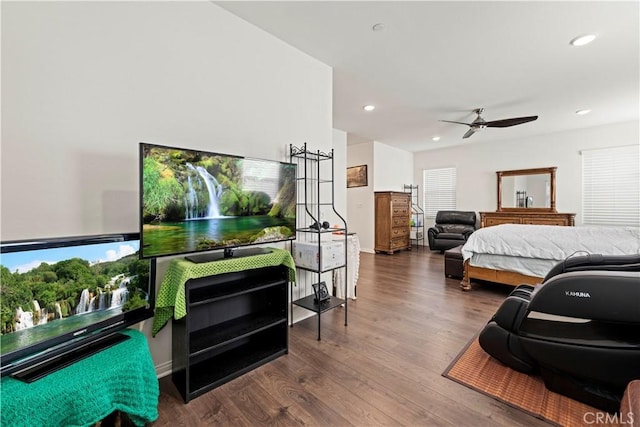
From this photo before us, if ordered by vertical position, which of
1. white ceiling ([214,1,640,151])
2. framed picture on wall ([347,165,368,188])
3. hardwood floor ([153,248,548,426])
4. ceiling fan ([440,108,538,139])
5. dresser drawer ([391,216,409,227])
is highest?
white ceiling ([214,1,640,151])

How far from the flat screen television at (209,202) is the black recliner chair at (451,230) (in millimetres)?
5125

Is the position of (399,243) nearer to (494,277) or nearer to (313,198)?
(494,277)

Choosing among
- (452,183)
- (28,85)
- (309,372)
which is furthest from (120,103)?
(452,183)

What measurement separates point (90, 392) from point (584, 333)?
265cm

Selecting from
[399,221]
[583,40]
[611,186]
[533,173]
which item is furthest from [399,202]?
[583,40]

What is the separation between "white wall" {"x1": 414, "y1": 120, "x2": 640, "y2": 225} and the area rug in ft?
18.1

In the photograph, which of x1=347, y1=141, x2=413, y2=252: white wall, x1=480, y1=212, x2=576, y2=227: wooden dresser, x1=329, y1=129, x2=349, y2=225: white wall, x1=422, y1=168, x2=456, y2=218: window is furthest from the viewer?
x1=422, y1=168, x2=456, y2=218: window

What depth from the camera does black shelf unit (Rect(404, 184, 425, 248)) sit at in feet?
25.2

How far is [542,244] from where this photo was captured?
3240 millimetres

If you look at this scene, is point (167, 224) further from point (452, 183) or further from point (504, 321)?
point (452, 183)

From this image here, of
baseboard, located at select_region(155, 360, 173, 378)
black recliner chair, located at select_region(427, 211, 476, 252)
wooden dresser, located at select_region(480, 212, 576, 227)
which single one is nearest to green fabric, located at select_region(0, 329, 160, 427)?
baseboard, located at select_region(155, 360, 173, 378)

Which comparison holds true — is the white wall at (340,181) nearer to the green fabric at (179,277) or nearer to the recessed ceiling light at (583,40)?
the green fabric at (179,277)

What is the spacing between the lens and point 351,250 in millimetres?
3387

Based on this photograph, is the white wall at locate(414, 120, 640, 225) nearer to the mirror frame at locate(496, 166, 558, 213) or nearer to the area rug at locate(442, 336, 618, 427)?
the mirror frame at locate(496, 166, 558, 213)
